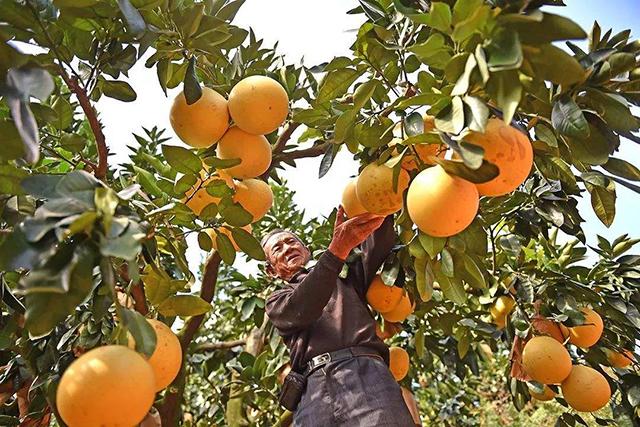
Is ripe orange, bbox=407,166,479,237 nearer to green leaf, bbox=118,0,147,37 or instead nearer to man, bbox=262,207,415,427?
green leaf, bbox=118,0,147,37

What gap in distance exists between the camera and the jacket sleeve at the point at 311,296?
223 cm

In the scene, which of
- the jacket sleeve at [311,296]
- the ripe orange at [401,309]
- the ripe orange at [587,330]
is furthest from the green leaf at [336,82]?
the ripe orange at [587,330]

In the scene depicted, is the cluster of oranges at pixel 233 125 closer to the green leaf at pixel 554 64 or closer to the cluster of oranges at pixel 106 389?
the cluster of oranges at pixel 106 389

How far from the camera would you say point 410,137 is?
48.6 inches

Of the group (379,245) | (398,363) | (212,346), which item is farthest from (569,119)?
(212,346)

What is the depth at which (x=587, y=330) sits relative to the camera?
248 cm

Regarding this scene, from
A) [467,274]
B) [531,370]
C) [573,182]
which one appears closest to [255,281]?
[531,370]

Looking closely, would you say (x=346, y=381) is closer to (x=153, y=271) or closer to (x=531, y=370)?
(x=531, y=370)

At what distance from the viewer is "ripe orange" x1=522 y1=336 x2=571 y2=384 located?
237 cm

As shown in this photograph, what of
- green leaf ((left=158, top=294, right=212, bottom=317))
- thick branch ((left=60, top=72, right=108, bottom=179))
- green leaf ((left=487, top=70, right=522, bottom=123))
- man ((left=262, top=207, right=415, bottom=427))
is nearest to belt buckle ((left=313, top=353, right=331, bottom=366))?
man ((left=262, top=207, right=415, bottom=427))

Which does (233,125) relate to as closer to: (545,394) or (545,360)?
(545,360)

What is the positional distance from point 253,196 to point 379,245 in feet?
2.51

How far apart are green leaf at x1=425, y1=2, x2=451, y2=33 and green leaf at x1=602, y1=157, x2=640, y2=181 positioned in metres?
0.53

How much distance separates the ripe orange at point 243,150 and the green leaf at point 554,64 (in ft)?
2.82
